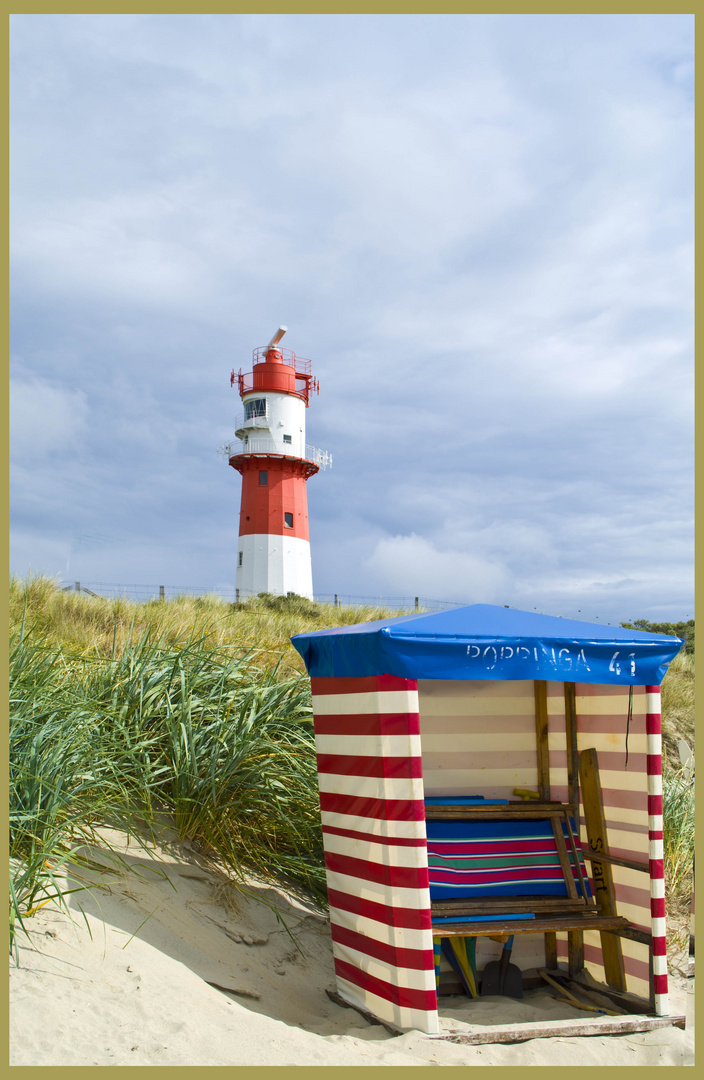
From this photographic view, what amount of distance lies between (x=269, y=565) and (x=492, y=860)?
24.0m

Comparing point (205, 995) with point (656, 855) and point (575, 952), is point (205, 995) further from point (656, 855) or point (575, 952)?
point (575, 952)

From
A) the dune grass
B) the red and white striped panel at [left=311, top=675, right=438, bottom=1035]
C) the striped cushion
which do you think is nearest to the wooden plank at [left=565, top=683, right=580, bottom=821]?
the striped cushion

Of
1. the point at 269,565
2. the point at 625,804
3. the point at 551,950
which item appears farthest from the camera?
the point at 269,565

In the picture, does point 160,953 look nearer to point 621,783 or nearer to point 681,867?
point 621,783

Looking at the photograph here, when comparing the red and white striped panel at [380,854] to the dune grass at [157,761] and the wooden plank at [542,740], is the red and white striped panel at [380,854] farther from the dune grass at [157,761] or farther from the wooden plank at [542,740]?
the wooden plank at [542,740]

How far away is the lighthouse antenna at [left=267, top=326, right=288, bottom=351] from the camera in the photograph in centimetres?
3096

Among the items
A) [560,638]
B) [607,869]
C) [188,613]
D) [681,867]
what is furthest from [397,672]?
[188,613]

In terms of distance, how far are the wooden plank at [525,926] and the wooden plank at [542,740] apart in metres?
1.13

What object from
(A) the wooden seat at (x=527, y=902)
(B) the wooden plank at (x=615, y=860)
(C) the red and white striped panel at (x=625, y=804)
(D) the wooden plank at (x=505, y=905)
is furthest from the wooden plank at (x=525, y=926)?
(B) the wooden plank at (x=615, y=860)

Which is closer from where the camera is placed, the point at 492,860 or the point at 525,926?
the point at 525,926

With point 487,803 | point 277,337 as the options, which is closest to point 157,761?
point 487,803

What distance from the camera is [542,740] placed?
20.3ft

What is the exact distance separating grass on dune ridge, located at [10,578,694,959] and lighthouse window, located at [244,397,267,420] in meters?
23.3

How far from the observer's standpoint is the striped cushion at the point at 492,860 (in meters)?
5.49
